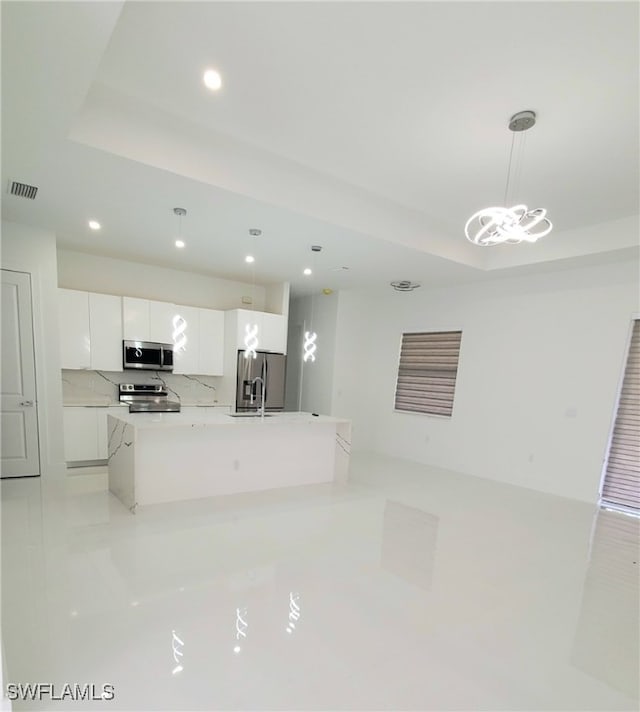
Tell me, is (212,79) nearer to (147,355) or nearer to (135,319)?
(135,319)

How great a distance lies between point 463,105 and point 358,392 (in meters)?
5.69

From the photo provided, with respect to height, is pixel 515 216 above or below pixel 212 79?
below

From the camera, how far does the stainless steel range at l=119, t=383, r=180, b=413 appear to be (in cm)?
526

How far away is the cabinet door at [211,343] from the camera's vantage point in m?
6.01

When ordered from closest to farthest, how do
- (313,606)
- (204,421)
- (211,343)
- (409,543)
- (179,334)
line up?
(313,606) < (409,543) < (204,421) < (179,334) < (211,343)

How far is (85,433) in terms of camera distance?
487 cm

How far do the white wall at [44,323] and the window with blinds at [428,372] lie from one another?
5449mm

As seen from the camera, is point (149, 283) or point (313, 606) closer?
point (313, 606)

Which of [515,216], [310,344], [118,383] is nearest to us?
[515,216]

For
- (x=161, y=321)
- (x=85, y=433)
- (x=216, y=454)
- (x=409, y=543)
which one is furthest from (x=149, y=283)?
(x=409, y=543)

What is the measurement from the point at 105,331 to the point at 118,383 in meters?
0.86

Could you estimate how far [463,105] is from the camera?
8.51 feet

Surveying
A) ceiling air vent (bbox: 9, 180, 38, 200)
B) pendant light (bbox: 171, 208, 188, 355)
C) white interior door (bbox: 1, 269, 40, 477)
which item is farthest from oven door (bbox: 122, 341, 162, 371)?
ceiling air vent (bbox: 9, 180, 38, 200)

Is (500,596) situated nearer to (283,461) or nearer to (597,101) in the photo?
(283,461)
